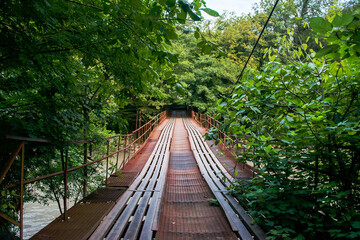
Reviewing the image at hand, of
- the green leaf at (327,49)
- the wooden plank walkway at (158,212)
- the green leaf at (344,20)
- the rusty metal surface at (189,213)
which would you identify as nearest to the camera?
the green leaf at (344,20)

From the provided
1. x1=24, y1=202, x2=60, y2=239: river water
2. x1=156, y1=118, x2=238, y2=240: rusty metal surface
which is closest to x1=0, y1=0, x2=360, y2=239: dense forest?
x1=156, y1=118, x2=238, y2=240: rusty metal surface

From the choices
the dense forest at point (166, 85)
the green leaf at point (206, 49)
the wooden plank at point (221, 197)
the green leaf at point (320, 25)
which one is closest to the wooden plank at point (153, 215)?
the wooden plank at point (221, 197)

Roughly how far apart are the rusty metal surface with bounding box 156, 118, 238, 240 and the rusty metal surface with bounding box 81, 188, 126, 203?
834 mm

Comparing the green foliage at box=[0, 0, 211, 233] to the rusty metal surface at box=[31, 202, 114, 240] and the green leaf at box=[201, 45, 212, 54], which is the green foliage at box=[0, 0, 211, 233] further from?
the rusty metal surface at box=[31, 202, 114, 240]

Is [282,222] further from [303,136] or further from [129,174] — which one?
[129,174]

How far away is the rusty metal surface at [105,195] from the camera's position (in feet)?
11.1

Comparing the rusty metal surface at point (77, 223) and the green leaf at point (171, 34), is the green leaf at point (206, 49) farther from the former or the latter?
the rusty metal surface at point (77, 223)

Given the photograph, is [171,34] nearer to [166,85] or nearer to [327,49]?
[166,85]

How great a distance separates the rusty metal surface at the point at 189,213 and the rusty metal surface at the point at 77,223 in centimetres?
81

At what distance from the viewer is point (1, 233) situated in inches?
62.1

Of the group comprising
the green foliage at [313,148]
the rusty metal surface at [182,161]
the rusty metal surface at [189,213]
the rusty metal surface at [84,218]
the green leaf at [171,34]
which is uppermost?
the green leaf at [171,34]

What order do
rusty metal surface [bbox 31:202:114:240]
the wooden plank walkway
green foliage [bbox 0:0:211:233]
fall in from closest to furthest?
green foliage [bbox 0:0:211:233], rusty metal surface [bbox 31:202:114:240], the wooden plank walkway

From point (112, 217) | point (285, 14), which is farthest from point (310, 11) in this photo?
point (112, 217)

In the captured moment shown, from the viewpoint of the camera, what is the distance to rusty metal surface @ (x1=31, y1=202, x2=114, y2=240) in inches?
84.5
